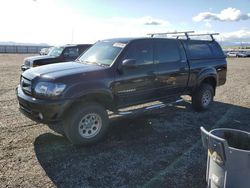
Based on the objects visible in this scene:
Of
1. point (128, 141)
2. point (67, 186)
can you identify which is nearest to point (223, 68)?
point (128, 141)

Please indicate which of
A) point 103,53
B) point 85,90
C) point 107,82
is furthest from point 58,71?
point 103,53

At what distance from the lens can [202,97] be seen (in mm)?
7250

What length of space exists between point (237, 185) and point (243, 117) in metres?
4.56

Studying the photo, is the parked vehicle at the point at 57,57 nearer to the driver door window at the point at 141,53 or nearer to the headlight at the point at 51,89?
the driver door window at the point at 141,53

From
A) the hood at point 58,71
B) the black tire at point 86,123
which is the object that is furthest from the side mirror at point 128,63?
the black tire at point 86,123

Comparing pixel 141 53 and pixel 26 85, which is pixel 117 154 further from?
pixel 141 53

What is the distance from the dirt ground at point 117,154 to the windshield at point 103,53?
154 cm

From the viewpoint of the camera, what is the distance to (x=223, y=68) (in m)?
7.91

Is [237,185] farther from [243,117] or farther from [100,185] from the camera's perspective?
[243,117]

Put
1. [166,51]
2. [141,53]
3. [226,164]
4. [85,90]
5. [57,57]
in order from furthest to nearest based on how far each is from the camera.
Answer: [57,57]
[166,51]
[141,53]
[85,90]
[226,164]

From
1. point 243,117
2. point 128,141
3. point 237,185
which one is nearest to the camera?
point 237,185

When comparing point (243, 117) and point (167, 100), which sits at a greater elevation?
point (167, 100)

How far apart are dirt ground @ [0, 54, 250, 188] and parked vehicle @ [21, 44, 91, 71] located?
465 centimetres

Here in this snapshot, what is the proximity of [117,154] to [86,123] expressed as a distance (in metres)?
0.79
